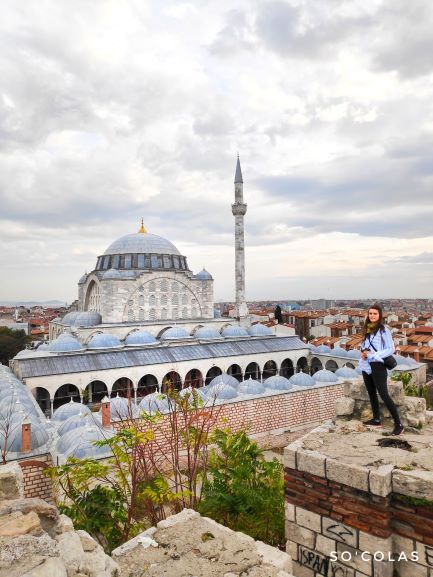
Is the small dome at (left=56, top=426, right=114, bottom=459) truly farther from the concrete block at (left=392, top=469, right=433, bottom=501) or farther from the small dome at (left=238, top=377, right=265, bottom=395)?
the concrete block at (left=392, top=469, right=433, bottom=501)

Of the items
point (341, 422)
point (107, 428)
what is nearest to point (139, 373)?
point (107, 428)

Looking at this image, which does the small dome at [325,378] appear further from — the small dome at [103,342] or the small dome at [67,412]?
the small dome at [103,342]

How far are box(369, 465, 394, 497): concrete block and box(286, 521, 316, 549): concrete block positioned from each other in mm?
858

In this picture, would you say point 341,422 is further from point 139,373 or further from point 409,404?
point 139,373

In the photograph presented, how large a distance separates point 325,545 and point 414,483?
1079mm

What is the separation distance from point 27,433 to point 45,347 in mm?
11433

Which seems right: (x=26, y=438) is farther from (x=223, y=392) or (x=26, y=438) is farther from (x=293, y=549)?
(x=293, y=549)

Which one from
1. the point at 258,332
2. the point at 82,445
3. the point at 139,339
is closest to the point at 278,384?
the point at 139,339

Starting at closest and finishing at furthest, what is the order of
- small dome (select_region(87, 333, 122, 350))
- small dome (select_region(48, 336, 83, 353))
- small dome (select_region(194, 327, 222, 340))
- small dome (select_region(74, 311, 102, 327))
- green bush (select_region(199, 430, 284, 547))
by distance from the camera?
green bush (select_region(199, 430, 284, 547)) → small dome (select_region(48, 336, 83, 353)) → small dome (select_region(87, 333, 122, 350)) → small dome (select_region(194, 327, 222, 340)) → small dome (select_region(74, 311, 102, 327))

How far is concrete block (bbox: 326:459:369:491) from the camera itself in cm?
335

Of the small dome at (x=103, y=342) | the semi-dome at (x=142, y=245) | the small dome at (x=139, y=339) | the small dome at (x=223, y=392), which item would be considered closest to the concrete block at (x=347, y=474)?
the small dome at (x=223, y=392)

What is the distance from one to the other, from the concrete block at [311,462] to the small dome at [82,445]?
6.83 meters

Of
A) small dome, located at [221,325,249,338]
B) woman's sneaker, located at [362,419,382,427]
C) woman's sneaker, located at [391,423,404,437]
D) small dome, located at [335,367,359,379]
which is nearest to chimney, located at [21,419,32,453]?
woman's sneaker, located at [362,419,382,427]

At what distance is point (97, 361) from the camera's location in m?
19.0
